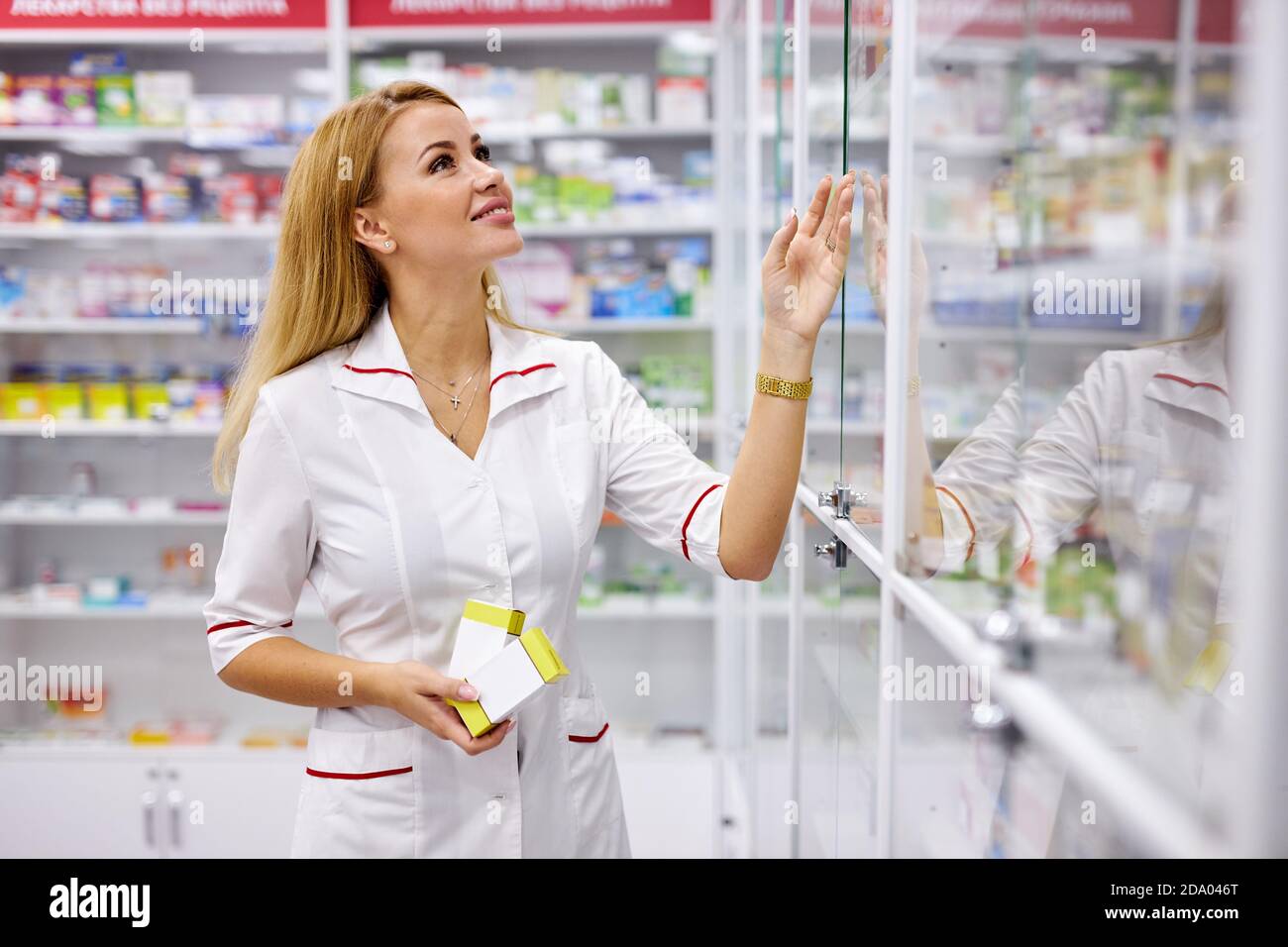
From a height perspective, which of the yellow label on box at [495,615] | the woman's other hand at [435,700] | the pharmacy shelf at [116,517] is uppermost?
the yellow label on box at [495,615]

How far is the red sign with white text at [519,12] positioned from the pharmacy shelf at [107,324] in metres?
1.25

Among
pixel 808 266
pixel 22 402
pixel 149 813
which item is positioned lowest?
pixel 149 813

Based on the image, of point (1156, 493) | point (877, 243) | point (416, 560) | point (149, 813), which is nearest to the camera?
point (1156, 493)

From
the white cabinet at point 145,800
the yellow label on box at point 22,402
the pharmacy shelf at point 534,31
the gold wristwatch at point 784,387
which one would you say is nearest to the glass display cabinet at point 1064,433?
the gold wristwatch at point 784,387

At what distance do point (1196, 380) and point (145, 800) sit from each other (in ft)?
12.4

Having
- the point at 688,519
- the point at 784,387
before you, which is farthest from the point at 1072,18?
the point at 688,519

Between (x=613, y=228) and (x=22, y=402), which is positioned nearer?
(x=613, y=228)

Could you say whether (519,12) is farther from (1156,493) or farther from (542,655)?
(1156,493)

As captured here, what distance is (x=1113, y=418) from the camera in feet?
2.60

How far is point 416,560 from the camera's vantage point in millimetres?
1477

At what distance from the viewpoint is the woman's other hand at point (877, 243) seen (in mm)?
1167

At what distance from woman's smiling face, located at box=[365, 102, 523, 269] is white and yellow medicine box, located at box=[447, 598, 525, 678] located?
0.53 m

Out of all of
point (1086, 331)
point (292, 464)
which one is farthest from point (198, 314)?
point (1086, 331)

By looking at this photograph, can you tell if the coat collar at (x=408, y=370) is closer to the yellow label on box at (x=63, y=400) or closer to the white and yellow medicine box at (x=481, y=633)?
the white and yellow medicine box at (x=481, y=633)
